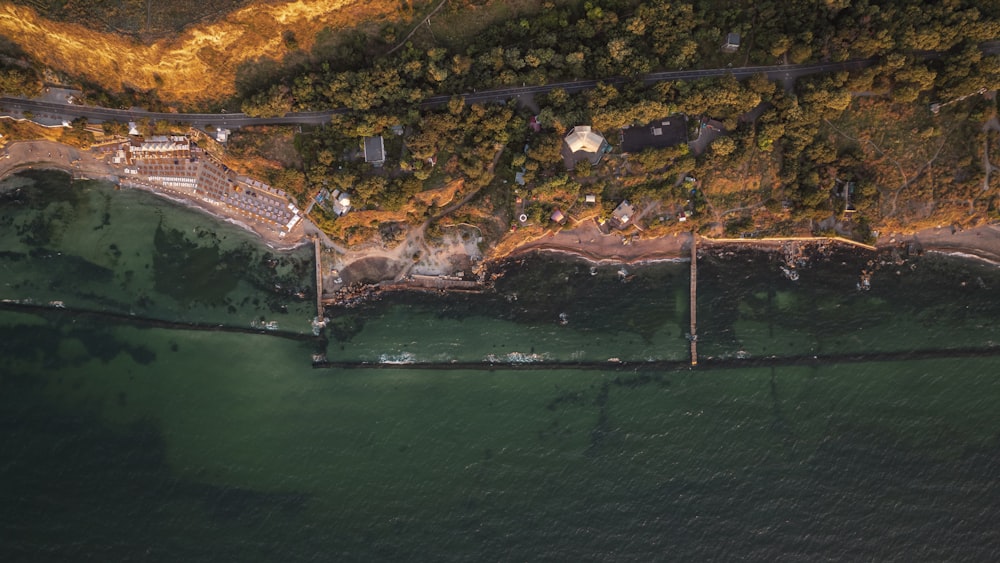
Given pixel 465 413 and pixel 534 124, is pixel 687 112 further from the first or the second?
pixel 465 413

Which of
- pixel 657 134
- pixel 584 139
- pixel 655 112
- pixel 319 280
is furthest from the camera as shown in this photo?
pixel 319 280

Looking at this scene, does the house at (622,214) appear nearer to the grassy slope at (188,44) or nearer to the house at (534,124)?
the house at (534,124)

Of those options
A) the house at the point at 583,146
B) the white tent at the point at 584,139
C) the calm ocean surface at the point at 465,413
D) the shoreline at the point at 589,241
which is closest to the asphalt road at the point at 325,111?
the shoreline at the point at 589,241

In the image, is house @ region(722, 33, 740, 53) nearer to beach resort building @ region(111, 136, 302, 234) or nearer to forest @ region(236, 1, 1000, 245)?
forest @ region(236, 1, 1000, 245)

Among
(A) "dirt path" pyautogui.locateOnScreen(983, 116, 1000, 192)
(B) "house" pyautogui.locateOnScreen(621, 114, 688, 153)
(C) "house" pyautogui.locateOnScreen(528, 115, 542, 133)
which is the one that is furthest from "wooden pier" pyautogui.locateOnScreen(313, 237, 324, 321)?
(A) "dirt path" pyautogui.locateOnScreen(983, 116, 1000, 192)

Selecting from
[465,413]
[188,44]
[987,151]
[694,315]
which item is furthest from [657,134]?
[188,44]

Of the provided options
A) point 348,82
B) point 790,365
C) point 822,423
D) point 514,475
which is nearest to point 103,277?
point 348,82

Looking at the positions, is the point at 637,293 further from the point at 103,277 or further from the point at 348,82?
the point at 103,277
